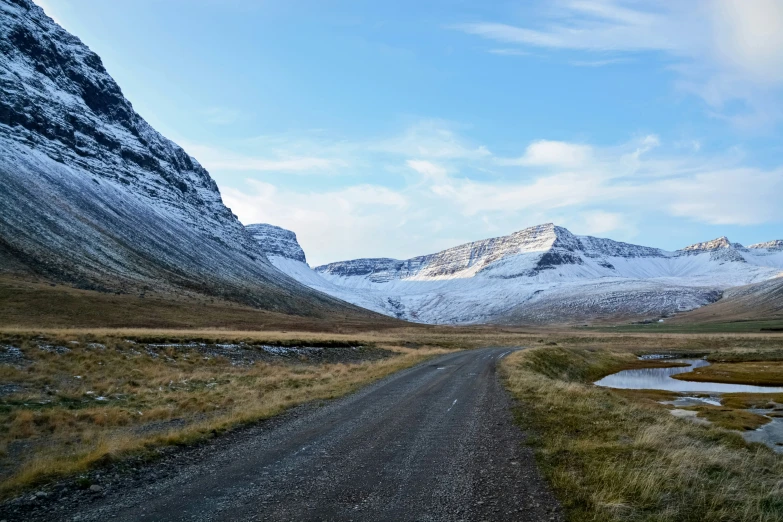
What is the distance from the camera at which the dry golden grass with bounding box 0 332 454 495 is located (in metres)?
11.0

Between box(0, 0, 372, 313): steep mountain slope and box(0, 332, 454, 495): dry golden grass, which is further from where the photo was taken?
box(0, 0, 372, 313): steep mountain slope

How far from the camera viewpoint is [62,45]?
179375mm

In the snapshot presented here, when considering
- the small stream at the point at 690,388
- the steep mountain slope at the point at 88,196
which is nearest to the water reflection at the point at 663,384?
the small stream at the point at 690,388

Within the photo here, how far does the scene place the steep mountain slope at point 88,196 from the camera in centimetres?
9419

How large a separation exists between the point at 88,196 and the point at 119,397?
134 m

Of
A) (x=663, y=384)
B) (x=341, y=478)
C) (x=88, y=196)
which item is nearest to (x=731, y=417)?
(x=663, y=384)

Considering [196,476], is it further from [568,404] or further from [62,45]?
[62,45]

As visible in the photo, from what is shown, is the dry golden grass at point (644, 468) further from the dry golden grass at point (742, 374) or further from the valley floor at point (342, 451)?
the dry golden grass at point (742, 374)

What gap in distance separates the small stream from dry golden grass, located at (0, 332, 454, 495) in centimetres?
1798

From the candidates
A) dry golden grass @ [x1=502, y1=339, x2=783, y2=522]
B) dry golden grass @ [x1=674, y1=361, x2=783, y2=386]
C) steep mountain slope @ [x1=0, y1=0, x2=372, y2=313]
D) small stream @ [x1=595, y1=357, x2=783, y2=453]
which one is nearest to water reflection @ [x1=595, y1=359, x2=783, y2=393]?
small stream @ [x1=595, y1=357, x2=783, y2=453]

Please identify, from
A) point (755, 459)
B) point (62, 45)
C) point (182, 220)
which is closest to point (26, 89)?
point (62, 45)

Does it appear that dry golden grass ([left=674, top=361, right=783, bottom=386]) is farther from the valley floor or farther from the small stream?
the valley floor

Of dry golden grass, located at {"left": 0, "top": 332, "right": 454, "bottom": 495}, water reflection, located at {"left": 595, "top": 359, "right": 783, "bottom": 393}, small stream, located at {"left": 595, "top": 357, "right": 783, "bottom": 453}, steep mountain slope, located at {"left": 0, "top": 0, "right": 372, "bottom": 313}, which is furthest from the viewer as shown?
steep mountain slope, located at {"left": 0, "top": 0, "right": 372, "bottom": 313}

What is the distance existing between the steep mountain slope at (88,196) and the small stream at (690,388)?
8585 centimetres
